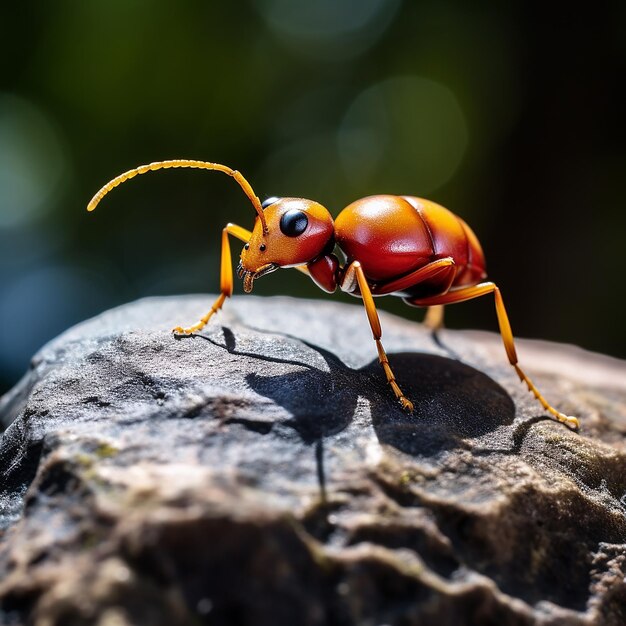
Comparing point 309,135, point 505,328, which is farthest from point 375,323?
point 309,135

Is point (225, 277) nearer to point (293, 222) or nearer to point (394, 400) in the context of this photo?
point (293, 222)

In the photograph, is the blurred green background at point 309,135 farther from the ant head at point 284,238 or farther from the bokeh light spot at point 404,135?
the ant head at point 284,238

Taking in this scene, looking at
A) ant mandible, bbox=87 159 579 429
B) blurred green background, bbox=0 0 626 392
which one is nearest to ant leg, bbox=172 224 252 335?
ant mandible, bbox=87 159 579 429

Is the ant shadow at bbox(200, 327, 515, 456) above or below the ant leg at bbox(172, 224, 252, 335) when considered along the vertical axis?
below

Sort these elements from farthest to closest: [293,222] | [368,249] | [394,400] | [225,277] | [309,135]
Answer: [309,135] < [225,277] < [368,249] < [293,222] < [394,400]

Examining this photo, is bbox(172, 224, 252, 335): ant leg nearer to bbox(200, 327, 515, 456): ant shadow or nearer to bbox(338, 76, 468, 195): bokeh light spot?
bbox(200, 327, 515, 456): ant shadow

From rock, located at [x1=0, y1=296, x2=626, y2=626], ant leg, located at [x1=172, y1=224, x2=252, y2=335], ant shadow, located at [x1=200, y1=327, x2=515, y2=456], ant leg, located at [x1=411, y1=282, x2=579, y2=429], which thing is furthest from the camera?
ant leg, located at [x1=172, y1=224, x2=252, y2=335]
